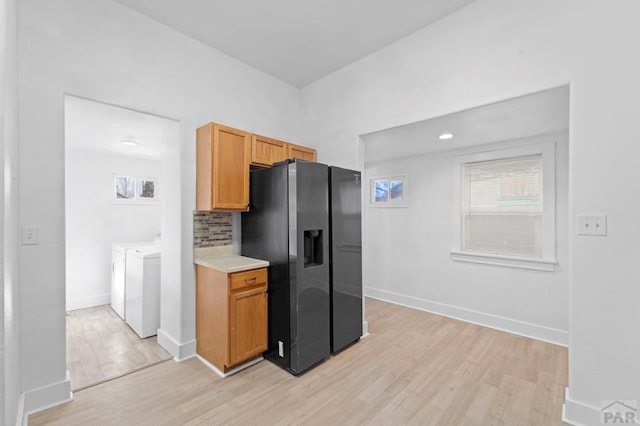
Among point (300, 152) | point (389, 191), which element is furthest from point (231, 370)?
point (389, 191)

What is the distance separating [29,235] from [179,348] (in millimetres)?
1448

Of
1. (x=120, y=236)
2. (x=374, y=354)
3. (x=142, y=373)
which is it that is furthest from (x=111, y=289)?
(x=374, y=354)

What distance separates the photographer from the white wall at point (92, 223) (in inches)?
160

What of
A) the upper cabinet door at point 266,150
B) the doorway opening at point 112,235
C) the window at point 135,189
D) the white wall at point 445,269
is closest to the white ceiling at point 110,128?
the doorway opening at point 112,235

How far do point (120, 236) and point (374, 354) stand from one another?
434cm

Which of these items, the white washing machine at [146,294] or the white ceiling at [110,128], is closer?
the white ceiling at [110,128]

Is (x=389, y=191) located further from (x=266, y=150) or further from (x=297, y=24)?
(x=297, y=24)

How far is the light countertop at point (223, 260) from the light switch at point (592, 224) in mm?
2311

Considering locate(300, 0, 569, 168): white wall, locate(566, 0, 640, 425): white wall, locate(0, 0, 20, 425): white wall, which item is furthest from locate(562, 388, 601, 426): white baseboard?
locate(0, 0, 20, 425): white wall

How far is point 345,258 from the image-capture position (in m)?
2.79

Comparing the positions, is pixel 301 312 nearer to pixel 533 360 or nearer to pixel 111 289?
pixel 533 360

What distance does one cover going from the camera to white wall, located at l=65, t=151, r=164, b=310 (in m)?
4.07

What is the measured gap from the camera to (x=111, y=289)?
13.6 ft

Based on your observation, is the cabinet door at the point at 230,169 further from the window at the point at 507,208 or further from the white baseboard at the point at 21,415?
the window at the point at 507,208
